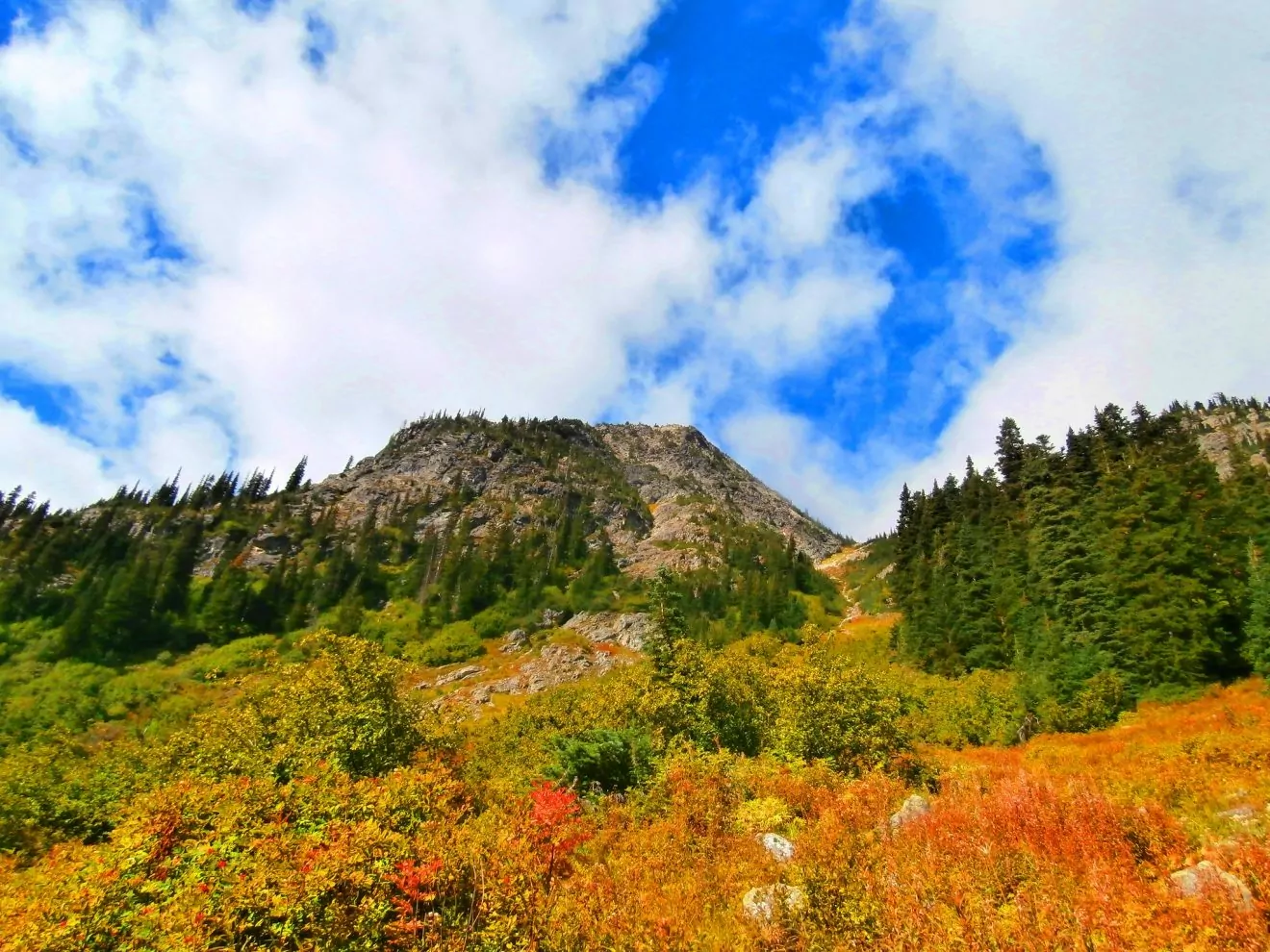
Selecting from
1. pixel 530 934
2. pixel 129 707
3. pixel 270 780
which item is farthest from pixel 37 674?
pixel 530 934

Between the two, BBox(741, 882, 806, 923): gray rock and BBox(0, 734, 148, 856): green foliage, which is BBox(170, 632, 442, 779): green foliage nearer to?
BBox(0, 734, 148, 856): green foliage

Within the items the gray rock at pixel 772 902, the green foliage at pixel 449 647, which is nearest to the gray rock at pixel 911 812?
the gray rock at pixel 772 902

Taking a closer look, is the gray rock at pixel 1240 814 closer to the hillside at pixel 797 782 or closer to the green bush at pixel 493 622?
the hillside at pixel 797 782

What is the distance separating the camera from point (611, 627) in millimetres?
130375

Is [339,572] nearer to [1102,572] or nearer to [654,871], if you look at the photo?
[1102,572]

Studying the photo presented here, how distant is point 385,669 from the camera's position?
24250 millimetres

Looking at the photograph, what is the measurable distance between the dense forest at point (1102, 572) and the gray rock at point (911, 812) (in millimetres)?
25591

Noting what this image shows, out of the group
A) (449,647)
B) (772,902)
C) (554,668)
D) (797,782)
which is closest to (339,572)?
(449,647)

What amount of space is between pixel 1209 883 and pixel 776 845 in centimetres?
804

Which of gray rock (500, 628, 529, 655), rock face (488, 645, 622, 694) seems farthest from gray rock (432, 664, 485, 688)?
gray rock (500, 628, 529, 655)

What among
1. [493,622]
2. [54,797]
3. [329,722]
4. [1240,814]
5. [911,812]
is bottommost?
[54,797]

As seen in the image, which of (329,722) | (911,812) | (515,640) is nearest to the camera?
(911,812)

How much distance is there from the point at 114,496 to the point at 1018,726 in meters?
214

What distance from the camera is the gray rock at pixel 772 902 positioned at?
8977 millimetres
